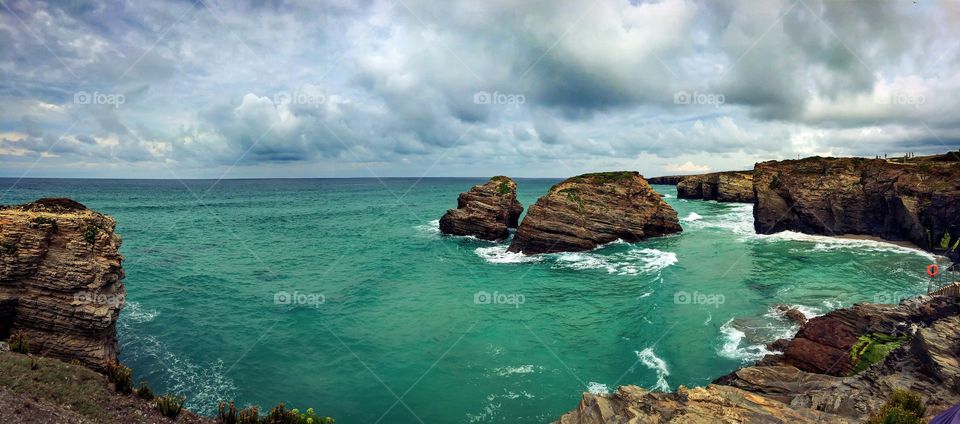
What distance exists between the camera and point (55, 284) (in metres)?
17.4

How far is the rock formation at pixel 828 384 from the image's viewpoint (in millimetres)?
12367

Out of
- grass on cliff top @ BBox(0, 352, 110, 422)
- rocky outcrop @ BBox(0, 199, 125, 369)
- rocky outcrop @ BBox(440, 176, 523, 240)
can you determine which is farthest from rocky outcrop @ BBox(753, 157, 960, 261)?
rocky outcrop @ BBox(0, 199, 125, 369)

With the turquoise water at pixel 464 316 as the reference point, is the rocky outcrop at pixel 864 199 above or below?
above

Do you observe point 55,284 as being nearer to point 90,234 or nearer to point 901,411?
point 90,234

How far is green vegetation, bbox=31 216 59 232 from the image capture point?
57.2 feet

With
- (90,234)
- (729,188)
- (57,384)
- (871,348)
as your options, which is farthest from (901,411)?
(729,188)

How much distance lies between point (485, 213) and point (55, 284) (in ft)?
140

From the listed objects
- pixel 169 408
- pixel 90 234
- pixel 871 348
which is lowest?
pixel 871 348

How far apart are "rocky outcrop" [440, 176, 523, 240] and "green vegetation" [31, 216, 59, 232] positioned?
41978 mm

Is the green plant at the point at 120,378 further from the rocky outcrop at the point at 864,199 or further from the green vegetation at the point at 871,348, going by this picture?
the rocky outcrop at the point at 864,199

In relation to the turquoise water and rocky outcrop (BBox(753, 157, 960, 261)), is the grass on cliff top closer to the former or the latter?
the turquoise water

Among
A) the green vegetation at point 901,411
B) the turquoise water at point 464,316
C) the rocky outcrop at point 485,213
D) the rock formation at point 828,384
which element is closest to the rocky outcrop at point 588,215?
the turquoise water at point 464,316

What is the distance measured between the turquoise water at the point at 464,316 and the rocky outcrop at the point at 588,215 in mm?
2208

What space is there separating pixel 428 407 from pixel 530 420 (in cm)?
469
